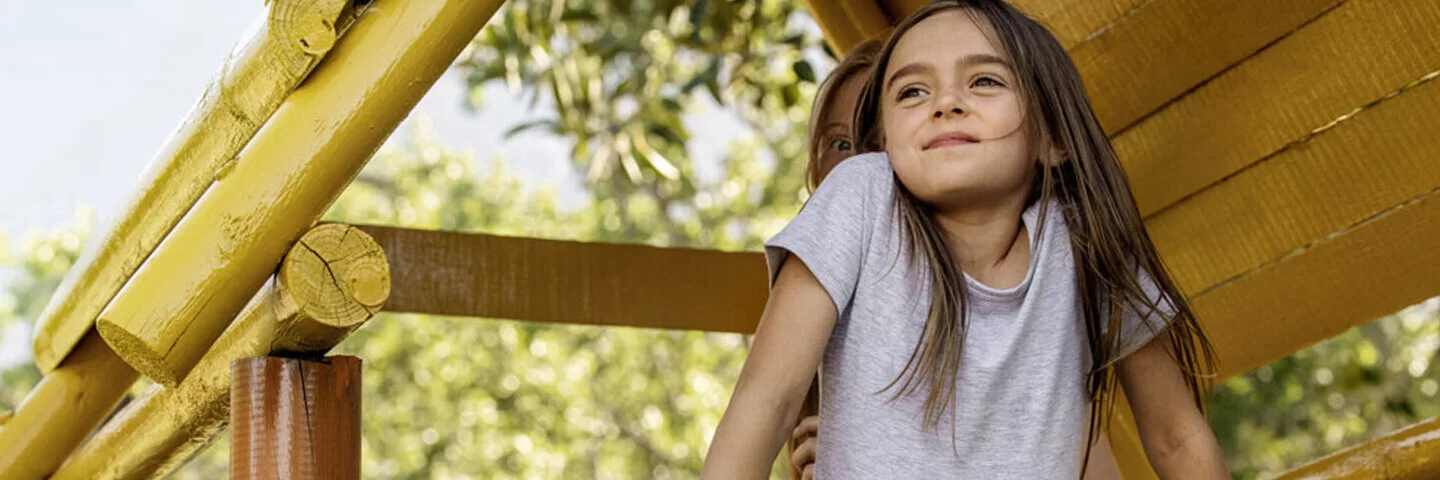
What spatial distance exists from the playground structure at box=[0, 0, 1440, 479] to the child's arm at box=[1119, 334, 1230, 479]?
87 cm

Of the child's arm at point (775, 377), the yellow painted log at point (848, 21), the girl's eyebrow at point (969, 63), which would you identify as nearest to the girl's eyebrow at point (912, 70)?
the girl's eyebrow at point (969, 63)

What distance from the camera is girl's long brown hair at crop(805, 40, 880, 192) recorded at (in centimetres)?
273

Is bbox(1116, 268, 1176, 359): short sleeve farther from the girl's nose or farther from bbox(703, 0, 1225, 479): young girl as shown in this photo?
the girl's nose

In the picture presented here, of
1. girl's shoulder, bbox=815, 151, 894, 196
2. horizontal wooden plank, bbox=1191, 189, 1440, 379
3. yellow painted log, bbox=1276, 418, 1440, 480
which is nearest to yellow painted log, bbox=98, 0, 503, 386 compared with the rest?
girl's shoulder, bbox=815, 151, 894, 196

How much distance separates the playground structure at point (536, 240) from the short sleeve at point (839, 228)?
0.45 metres

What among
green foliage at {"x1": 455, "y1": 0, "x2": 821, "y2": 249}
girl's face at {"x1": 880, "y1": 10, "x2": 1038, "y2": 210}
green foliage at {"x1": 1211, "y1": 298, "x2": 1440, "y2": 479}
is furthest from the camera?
green foliage at {"x1": 1211, "y1": 298, "x2": 1440, "y2": 479}

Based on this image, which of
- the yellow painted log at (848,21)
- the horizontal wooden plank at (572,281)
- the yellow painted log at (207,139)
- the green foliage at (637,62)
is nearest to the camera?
the yellow painted log at (207,139)

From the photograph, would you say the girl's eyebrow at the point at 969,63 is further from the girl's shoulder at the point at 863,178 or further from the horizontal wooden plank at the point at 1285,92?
the horizontal wooden plank at the point at 1285,92

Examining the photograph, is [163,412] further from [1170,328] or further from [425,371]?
[425,371]

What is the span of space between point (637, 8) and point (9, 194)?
43232 mm

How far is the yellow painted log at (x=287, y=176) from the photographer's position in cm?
→ 200

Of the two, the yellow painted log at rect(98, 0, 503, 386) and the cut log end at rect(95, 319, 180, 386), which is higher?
the yellow painted log at rect(98, 0, 503, 386)

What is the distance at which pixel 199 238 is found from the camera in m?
2.09

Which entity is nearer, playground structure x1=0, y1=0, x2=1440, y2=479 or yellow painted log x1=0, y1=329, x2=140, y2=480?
playground structure x1=0, y1=0, x2=1440, y2=479
